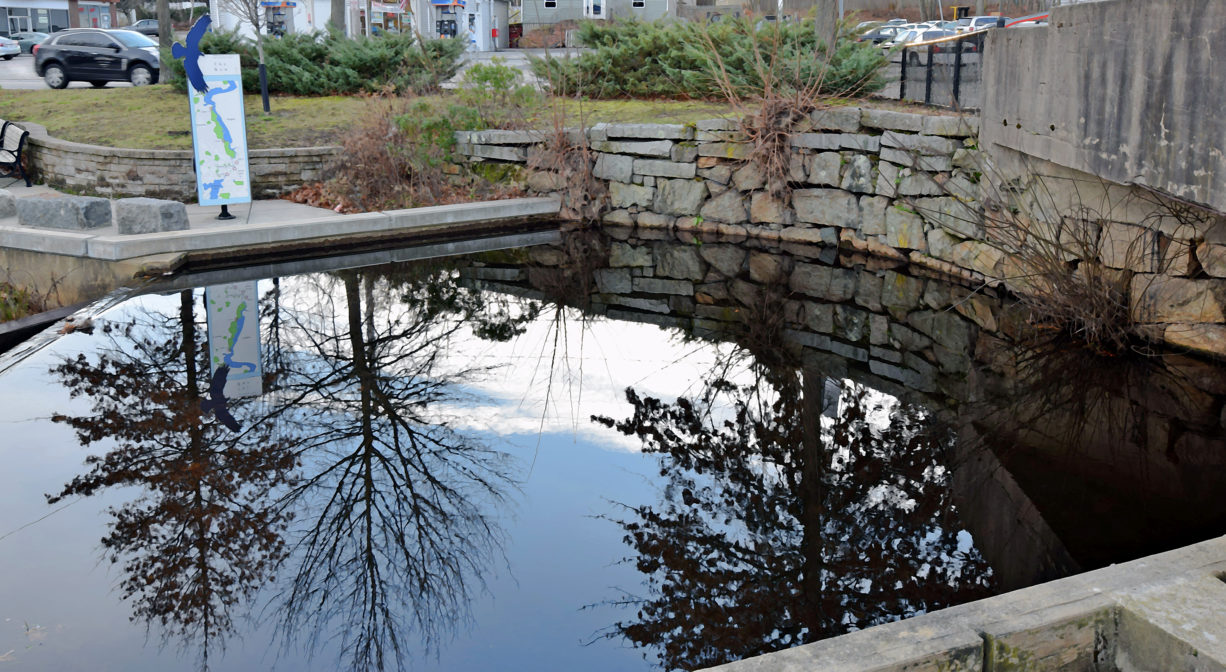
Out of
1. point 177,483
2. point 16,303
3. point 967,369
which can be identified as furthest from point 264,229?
point 967,369

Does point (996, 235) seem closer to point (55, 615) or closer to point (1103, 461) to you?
point (1103, 461)

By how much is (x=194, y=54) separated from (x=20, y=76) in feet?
83.4

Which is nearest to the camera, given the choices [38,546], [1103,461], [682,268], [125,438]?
[38,546]

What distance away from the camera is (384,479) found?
19.9 ft

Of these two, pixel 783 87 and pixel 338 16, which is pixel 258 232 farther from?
pixel 338 16

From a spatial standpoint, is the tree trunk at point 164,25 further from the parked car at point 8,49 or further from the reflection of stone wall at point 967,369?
the parked car at point 8,49

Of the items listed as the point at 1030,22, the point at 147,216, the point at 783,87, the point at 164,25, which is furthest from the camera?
the point at 164,25

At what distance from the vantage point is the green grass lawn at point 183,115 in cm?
1456

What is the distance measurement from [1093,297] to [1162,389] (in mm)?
976

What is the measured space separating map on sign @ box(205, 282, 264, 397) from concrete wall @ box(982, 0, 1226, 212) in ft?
20.9

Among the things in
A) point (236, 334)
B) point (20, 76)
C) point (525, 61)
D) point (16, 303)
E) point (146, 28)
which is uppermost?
point (146, 28)

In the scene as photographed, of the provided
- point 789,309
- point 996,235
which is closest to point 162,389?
point 789,309

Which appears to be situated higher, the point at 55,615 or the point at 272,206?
the point at 272,206

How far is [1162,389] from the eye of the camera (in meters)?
7.21
